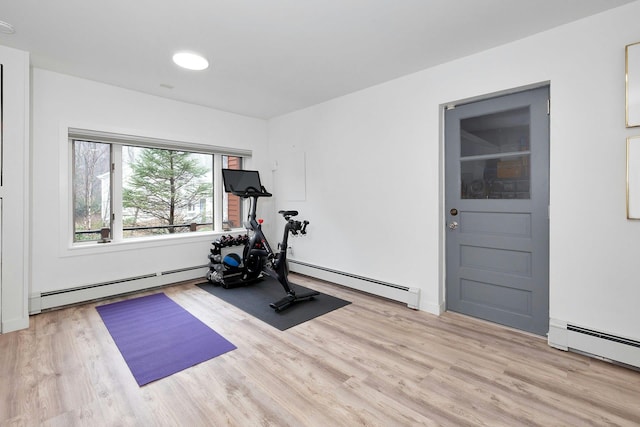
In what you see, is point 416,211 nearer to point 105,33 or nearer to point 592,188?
point 592,188

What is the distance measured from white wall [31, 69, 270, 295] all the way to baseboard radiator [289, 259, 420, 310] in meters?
1.66

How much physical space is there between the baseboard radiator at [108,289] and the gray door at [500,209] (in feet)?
11.6

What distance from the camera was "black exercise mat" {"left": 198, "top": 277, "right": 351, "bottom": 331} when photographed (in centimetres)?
305

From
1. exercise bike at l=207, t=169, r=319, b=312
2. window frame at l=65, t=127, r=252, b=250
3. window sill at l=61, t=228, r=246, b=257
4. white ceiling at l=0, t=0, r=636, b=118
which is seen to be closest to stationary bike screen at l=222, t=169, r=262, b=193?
exercise bike at l=207, t=169, r=319, b=312

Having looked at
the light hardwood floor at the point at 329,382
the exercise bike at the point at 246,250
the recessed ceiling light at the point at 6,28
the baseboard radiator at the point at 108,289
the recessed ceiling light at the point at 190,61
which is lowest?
the light hardwood floor at the point at 329,382

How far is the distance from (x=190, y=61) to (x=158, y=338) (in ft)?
8.77

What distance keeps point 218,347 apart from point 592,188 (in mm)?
3224

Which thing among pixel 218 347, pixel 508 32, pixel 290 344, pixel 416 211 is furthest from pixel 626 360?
pixel 218 347

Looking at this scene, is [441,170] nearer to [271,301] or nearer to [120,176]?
[271,301]

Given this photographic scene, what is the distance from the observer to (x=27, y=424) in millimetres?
1620

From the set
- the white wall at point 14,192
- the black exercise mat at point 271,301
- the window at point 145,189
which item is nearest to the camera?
the white wall at point 14,192

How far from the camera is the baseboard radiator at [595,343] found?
2.13 m

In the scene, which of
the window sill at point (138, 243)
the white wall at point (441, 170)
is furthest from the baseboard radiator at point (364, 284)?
the window sill at point (138, 243)

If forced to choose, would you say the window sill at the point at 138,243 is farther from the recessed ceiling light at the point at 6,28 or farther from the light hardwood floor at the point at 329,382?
the recessed ceiling light at the point at 6,28
